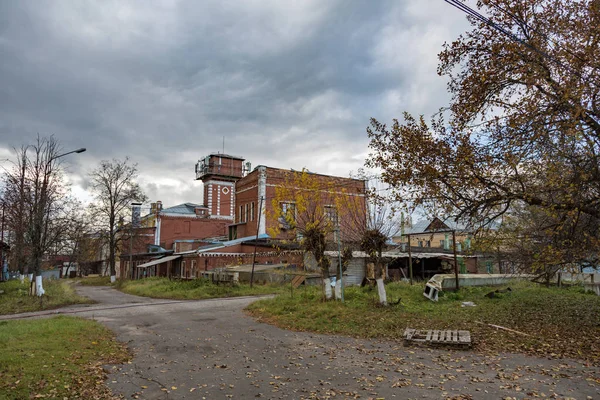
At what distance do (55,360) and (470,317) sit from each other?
1135 cm

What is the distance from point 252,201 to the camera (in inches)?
1607

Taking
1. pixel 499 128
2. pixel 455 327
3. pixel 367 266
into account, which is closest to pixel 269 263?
pixel 367 266

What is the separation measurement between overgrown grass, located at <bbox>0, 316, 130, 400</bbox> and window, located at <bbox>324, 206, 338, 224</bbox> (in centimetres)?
1072

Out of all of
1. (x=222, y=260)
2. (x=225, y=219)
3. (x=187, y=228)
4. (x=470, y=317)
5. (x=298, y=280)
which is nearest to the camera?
(x=470, y=317)

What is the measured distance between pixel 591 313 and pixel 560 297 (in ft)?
17.2

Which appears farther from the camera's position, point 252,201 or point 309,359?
point 252,201

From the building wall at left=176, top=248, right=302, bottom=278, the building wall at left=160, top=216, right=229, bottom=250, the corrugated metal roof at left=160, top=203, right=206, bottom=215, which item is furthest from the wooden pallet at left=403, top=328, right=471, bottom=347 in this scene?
the corrugated metal roof at left=160, top=203, right=206, bottom=215

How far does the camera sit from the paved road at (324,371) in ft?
20.7

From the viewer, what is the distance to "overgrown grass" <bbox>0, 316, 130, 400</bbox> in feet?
19.9

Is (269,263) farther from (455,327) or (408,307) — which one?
(455,327)

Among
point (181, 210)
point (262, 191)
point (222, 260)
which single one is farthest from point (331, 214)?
point (181, 210)

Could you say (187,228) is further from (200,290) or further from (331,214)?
(331,214)

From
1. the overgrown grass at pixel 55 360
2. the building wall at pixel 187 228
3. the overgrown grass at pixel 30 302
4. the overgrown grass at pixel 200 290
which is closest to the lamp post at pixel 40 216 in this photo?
the overgrown grass at pixel 30 302

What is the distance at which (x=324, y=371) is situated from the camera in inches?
299
